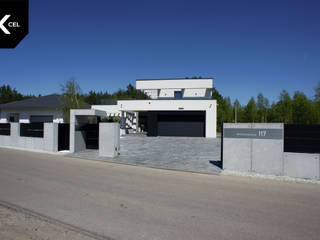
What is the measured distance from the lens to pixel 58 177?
26.7 ft

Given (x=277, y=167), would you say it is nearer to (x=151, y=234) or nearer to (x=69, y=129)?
(x=151, y=234)

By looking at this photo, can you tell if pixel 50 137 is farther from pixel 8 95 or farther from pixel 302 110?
pixel 8 95

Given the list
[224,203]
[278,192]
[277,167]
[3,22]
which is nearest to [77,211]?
[224,203]

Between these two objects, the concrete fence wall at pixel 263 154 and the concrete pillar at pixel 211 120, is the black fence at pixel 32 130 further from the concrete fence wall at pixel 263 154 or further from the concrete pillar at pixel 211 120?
the concrete pillar at pixel 211 120

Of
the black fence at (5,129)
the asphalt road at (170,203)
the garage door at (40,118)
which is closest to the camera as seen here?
the asphalt road at (170,203)

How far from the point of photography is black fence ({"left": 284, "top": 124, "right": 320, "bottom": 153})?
880 centimetres

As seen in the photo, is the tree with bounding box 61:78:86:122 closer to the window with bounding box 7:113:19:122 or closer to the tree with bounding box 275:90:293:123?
the window with bounding box 7:113:19:122

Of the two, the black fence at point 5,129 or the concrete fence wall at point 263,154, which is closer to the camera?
the concrete fence wall at point 263,154

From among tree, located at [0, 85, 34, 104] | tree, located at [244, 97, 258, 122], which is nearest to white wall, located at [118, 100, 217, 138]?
tree, located at [244, 97, 258, 122]

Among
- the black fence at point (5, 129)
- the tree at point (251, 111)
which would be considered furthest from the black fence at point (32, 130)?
the tree at point (251, 111)

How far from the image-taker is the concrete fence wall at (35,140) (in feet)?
50.5

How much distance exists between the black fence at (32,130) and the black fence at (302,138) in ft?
50.4

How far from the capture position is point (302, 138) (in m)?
8.98

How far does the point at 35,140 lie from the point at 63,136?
8.56 ft
